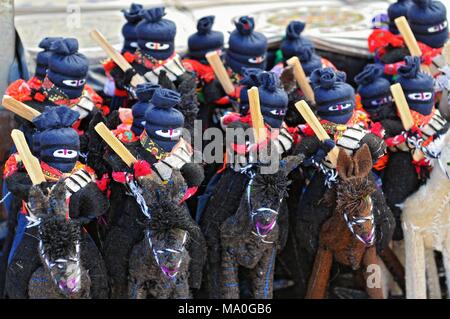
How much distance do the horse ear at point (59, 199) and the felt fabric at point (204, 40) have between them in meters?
1.43

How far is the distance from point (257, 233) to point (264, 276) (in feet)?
0.94

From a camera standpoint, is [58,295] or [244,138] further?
[244,138]

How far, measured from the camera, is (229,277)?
3.36 metres

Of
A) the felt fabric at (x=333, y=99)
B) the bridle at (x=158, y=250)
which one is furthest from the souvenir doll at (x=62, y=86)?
the felt fabric at (x=333, y=99)

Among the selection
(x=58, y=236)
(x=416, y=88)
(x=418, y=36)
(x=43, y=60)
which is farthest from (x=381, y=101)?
(x=58, y=236)

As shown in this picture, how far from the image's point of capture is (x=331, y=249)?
3504mm

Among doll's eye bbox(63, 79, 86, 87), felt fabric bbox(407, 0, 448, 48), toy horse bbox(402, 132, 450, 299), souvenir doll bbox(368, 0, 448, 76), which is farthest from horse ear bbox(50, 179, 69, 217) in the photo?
felt fabric bbox(407, 0, 448, 48)

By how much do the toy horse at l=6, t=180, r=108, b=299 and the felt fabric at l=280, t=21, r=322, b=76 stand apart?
151cm

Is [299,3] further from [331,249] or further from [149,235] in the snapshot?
[149,235]

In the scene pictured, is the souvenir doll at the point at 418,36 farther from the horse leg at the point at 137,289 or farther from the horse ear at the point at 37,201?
the horse ear at the point at 37,201

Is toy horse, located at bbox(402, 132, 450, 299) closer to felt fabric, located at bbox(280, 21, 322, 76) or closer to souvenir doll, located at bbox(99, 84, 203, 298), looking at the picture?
felt fabric, located at bbox(280, 21, 322, 76)
